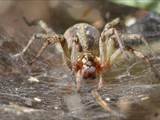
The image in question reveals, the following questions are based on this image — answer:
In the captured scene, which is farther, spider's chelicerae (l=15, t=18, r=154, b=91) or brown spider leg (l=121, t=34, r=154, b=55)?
brown spider leg (l=121, t=34, r=154, b=55)

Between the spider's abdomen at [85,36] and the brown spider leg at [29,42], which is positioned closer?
the spider's abdomen at [85,36]

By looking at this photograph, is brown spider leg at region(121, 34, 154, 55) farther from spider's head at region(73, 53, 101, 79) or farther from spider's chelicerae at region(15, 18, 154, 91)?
spider's head at region(73, 53, 101, 79)

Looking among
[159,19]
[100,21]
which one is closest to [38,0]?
[100,21]

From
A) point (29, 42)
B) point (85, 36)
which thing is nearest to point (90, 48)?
point (85, 36)

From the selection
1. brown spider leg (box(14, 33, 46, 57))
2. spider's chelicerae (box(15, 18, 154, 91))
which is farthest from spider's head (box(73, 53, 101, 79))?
brown spider leg (box(14, 33, 46, 57))

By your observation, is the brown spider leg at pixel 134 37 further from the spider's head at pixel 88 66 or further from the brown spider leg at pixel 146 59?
the spider's head at pixel 88 66

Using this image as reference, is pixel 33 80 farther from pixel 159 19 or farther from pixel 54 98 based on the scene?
pixel 159 19

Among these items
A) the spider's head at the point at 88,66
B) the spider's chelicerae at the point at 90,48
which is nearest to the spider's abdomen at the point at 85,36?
the spider's chelicerae at the point at 90,48

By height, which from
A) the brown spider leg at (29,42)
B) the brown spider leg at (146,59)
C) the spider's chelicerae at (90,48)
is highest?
the brown spider leg at (29,42)

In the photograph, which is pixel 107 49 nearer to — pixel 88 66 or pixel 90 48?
pixel 90 48
